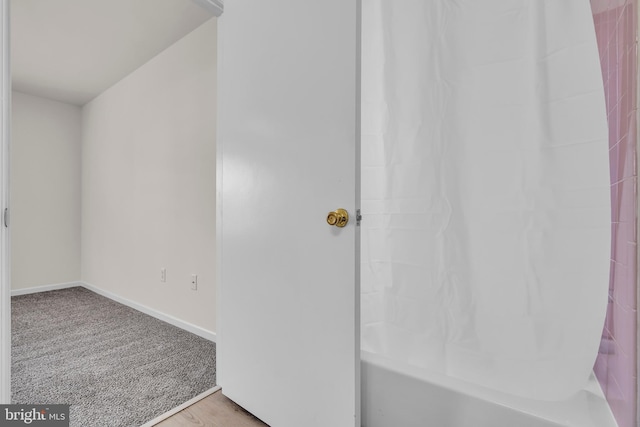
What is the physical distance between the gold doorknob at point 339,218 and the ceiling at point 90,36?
4.71ft

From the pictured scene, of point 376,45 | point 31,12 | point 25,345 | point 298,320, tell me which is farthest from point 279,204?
point 31,12

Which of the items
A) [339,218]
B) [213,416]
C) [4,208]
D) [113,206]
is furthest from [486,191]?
[113,206]

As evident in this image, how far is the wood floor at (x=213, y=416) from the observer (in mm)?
1304

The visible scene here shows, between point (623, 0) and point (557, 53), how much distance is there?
7.0 inches

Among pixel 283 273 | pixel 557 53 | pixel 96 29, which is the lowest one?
pixel 283 273

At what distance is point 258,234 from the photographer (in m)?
1.30

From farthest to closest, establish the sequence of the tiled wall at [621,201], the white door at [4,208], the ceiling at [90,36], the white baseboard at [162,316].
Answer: the white baseboard at [162,316]
the ceiling at [90,36]
the white door at [4,208]
the tiled wall at [621,201]

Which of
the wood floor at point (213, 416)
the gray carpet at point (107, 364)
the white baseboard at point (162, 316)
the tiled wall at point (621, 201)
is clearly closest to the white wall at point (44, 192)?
the white baseboard at point (162, 316)

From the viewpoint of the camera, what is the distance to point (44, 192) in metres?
3.55

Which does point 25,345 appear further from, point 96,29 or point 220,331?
point 96,29

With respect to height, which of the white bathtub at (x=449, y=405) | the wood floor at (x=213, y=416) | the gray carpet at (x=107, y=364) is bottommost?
the wood floor at (x=213, y=416)

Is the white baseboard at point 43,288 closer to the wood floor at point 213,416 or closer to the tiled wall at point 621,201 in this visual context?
the wood floor at point 213,416

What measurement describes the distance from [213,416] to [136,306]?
1927mm

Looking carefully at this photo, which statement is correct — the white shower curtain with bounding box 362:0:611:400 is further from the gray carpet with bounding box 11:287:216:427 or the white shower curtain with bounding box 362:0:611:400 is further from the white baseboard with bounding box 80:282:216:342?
the white baseboard with bounding box 80:282:216:342
